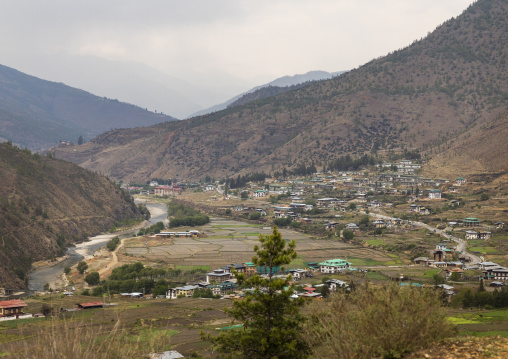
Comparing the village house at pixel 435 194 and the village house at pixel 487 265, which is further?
the village house at pixel 435 194

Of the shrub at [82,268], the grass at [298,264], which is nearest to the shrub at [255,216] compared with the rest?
the grass at [298,264]

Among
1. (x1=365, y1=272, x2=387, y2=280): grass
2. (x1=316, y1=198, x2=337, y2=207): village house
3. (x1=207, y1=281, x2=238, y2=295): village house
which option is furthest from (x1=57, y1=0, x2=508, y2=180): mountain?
(x1=207, y1=281, x2=238, y2=295): village house

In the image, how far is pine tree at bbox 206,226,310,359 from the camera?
24438 mm

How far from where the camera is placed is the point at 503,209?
284 feet

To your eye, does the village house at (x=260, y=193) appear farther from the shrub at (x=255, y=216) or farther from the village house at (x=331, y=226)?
the village house at (x=331, y=226)

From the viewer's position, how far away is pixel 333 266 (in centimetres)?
6372

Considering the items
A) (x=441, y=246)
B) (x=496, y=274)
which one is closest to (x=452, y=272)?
(x=496, y=274)

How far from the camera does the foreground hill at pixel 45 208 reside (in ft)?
238

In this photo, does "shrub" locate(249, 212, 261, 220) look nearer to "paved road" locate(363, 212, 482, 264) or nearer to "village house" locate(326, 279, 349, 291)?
"paved road" locate(363, 212, 482, 264)

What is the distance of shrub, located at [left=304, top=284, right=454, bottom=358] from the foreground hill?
49.2 m

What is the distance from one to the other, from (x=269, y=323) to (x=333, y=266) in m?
39.4

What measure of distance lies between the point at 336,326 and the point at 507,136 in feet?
363

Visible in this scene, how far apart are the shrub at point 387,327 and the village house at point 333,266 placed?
40911 millimetres

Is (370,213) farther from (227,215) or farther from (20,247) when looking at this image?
(20,247)
